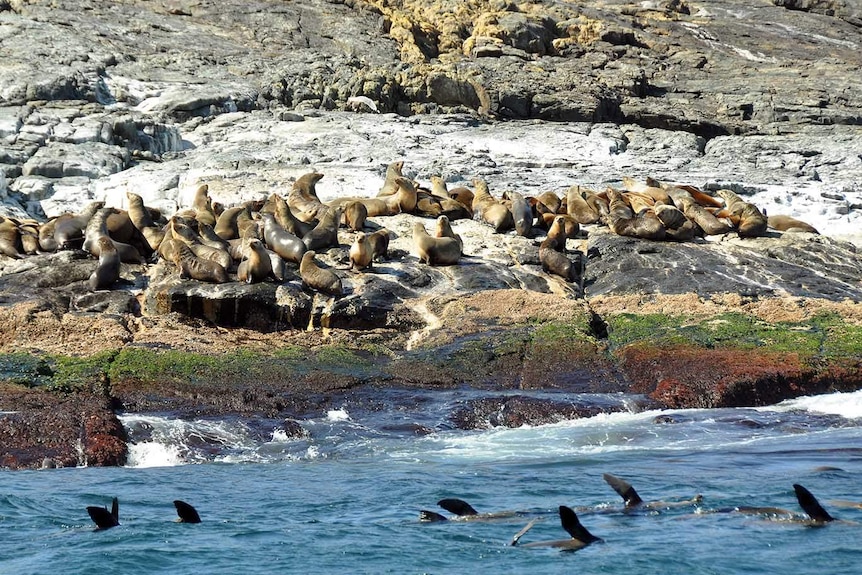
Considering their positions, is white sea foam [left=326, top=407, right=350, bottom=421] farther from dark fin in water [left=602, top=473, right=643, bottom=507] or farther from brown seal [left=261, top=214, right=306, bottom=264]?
dark fin in water [left=602, top=473, right=643, bottom=507]

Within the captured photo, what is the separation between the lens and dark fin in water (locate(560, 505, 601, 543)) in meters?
8.05

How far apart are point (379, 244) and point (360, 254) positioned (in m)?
0.64

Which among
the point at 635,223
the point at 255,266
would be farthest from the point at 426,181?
the point at 255,266

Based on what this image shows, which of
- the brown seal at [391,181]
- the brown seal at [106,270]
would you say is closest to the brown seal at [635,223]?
the brown seal at [391,181]

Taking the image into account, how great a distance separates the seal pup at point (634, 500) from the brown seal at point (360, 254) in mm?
9023

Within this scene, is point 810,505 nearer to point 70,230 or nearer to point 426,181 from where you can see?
point 70,230

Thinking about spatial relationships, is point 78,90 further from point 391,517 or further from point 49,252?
point 391,517

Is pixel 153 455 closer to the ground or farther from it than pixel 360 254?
closer to the ground

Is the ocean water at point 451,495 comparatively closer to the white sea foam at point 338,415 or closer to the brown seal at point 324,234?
the white sea foam at point 338,415

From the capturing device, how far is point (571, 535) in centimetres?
845

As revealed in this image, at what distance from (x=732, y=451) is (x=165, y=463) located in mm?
5789

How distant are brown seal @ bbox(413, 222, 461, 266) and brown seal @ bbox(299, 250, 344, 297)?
1805 mm

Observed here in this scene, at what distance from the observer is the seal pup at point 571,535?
8.10 metres

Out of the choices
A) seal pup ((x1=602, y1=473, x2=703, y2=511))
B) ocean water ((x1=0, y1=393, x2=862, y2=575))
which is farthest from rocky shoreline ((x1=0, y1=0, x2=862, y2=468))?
seal pup ((x1=602, y1=473, x2=703, y2=511))
